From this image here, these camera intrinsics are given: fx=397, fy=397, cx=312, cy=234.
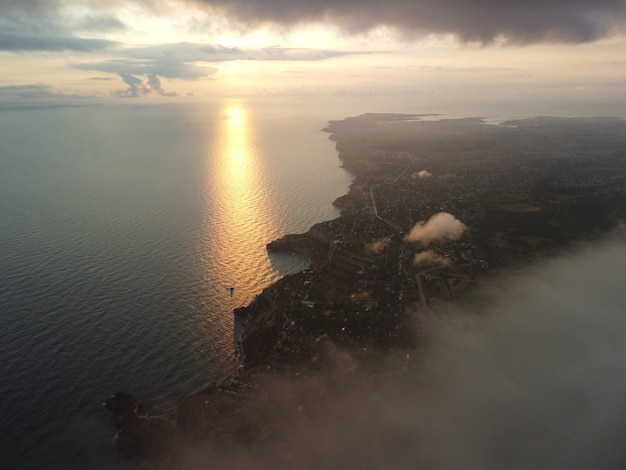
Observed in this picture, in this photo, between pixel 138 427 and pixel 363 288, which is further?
Result: pixel 363 288

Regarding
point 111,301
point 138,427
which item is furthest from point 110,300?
point 138,427

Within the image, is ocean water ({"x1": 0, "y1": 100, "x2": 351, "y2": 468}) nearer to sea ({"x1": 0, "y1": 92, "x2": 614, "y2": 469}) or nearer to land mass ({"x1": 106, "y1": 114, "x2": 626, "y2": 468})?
sea ({"x1": 0, "y1": 92, "x2": 614, "y2": 469})

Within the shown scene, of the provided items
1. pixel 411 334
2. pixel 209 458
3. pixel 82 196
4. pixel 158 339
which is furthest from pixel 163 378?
pixel 82 196

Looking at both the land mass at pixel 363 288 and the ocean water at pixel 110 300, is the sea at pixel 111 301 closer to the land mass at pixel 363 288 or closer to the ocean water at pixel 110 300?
the ocean water at pixel 110 300

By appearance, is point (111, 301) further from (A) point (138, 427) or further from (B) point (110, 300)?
(A) point (138, 427)

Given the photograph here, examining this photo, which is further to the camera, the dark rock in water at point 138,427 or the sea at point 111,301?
the sea at point 111,301

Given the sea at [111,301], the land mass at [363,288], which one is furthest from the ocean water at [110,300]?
the land mass at [363,288]

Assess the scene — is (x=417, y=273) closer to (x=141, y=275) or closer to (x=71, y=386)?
(x=141, y=275)

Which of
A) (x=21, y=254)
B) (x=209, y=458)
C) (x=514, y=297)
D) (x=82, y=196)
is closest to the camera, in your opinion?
(x=209, y=458)
